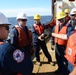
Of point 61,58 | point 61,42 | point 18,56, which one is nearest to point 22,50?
point 18,56

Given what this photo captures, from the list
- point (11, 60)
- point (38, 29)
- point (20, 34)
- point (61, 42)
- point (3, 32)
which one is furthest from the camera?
point (38, 29)

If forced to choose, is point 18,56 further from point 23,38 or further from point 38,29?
point 38,29

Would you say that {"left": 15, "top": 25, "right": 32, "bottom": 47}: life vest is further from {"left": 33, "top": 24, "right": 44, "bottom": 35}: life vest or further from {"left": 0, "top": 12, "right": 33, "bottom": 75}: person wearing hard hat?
{"left": 0, "top": 12, "right": 33, "bottom": 75}: person wearing hard hat

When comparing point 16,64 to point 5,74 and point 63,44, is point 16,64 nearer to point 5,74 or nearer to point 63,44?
point 5,74

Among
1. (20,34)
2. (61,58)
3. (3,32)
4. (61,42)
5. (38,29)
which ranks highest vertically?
(3,32)

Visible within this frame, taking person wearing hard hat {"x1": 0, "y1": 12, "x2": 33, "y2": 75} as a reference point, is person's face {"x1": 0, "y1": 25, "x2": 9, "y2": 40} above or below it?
above

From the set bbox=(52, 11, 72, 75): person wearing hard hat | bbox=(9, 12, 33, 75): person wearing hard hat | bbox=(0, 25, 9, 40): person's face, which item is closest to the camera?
bbox=(0, 25, 9, 40): person's face

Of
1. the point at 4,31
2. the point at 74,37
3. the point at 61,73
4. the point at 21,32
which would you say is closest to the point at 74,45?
the point at 74,37

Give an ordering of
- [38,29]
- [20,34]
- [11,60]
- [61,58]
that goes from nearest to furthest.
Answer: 1. [11,60]
2. [20,34]
3. [61,58]
4. [38,29]

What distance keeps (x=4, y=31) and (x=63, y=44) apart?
3.06 metres

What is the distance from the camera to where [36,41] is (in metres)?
5.81

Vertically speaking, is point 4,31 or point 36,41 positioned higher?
point 4,31

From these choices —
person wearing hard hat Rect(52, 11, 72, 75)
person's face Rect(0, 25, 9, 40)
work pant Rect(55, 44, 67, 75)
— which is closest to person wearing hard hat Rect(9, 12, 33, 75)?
person wearing hard hat Rect(52, 11, 72, 75)

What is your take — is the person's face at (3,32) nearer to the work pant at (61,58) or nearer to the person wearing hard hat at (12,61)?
the person wearing hard hat at (12,61)
